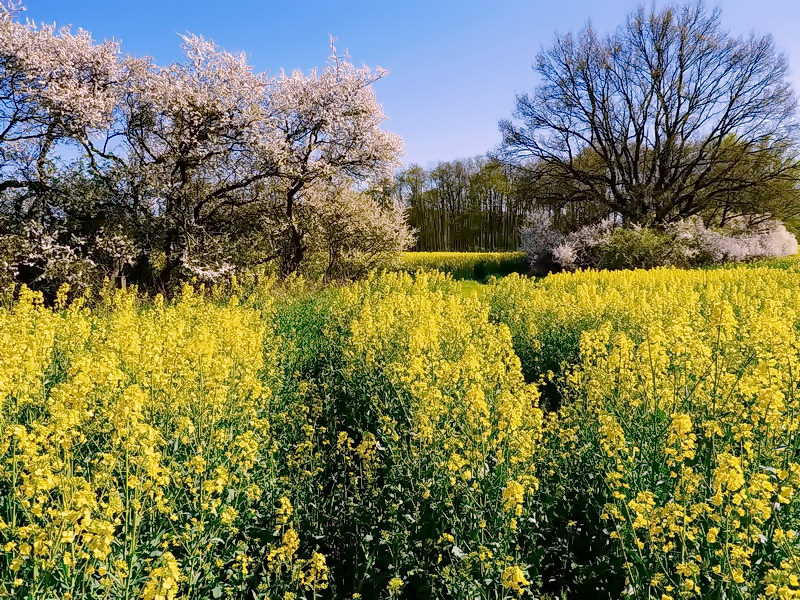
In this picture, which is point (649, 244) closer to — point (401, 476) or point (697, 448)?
point (697, 448)

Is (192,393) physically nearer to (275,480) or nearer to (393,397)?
(275,480)

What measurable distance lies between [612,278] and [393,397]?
8.65 m

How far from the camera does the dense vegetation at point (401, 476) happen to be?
2557 mm

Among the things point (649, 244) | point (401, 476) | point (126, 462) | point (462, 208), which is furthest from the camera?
point (462, 208)

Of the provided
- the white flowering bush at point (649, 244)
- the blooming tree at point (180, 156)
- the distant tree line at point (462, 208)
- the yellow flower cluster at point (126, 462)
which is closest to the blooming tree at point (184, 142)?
the blooming tree at point (180, 156)

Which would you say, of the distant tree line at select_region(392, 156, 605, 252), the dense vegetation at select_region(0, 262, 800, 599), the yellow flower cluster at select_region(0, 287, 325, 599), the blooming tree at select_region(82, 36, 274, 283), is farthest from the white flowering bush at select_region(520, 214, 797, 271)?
the distant tree line at select_region(392, 156, 605, 252)

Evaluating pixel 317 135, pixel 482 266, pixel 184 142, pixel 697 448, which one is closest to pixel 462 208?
pixel 482 266

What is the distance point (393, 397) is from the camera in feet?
17.6

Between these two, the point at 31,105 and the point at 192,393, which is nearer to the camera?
the point at 192,393

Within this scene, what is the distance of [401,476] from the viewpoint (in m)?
3.89

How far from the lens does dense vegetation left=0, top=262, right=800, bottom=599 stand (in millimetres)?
2557

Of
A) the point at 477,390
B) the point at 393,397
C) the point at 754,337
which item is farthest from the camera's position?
the point at 393,397

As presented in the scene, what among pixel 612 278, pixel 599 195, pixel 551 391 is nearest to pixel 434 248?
pixel 599 195

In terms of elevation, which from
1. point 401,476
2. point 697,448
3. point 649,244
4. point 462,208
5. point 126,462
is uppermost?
point 462,208
